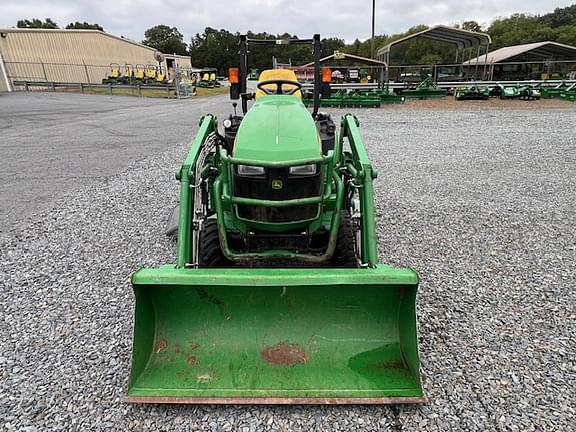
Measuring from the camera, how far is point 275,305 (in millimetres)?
2385

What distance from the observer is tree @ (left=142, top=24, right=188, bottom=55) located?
297 feet

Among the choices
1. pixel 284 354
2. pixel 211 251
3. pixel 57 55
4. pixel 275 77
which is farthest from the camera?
pixel 57 55

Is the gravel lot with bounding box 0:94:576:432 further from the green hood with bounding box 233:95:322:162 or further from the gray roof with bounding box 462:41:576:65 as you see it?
the gray roof with bounding box 462:41:576:65

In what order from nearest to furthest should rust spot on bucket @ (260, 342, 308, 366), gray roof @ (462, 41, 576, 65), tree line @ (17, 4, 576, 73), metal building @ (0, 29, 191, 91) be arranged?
rust spot on bucket @ (260, 342, 308, 366) → metal building @ (0, 29, 191, 91) → gray roof @ (462, 41, 576, 65) → tree line @ (17, 4, 576, 73)

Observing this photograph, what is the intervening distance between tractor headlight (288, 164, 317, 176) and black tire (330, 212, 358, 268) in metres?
0.64

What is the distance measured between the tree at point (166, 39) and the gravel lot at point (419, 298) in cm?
9111

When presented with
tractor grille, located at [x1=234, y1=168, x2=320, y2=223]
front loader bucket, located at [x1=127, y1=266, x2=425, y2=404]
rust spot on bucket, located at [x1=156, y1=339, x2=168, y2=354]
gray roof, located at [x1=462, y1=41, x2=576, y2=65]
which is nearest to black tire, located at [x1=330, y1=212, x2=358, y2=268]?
tractor grille, located at [x1=234, y1=168, x2=320, y2=223]

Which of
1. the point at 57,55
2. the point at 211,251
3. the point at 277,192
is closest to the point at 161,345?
the point at 211,251

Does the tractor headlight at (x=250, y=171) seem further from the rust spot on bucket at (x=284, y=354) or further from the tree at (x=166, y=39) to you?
the tree at (x=166, y=39)

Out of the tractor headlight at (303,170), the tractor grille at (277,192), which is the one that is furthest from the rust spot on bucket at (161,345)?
the tractor headlight at (303,170)

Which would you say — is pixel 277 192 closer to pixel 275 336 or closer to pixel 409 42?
pixel 275 336

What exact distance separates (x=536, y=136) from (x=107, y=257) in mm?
10543

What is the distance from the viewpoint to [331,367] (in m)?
2.27

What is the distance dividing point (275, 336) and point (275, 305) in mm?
169
